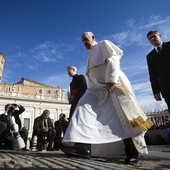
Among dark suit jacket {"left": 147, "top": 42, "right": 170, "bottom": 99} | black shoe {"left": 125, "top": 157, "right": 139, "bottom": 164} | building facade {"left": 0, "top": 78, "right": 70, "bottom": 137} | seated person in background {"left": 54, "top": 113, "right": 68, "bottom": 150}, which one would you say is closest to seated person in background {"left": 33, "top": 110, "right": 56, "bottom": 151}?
seated person in background {"left": 54, "top": 113, "right": 68, "bottom": 150}

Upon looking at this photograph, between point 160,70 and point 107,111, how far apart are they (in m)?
1.19

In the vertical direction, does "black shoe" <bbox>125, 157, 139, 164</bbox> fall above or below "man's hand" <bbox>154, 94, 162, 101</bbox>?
below

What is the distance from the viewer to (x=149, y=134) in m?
16.3

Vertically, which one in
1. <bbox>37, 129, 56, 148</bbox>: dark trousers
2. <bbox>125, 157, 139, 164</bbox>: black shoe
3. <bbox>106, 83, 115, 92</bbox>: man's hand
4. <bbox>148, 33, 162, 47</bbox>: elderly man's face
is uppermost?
<bbox>148, 33, 162, 47</bbox>: elderly man's face

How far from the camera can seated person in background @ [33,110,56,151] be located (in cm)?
845

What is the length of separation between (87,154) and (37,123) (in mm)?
5393

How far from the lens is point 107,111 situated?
3664mm

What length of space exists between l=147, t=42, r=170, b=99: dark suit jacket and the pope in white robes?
1.89 feet

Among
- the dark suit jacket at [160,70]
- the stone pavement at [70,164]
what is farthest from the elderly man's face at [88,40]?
the stone pavement at [70,164]

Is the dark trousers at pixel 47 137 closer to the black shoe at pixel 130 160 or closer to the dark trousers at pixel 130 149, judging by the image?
the dark trousers at pixel 130 149

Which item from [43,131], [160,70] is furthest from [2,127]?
[160,70]

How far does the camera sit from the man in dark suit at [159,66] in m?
3.88

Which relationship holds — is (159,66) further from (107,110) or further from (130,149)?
(130,149)

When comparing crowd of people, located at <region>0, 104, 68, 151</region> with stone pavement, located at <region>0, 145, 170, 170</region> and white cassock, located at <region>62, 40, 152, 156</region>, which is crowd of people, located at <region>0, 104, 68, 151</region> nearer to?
stone pavement, located at <region>0, 145, 170, 170</region>
